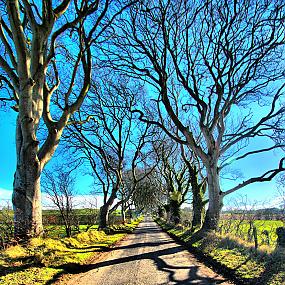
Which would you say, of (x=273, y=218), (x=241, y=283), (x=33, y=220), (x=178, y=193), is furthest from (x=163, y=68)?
(x=178, y=193)

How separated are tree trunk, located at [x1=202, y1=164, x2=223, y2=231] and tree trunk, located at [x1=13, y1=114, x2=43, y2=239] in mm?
8368

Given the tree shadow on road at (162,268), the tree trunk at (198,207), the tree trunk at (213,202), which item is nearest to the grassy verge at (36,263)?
the tree shadow on road at (162,268)

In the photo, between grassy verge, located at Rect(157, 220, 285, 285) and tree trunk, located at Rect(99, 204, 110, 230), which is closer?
grassy verge, located at Rect(157, 220, 285, 285)

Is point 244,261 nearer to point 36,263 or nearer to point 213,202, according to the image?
point 36,263

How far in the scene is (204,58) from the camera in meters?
14.3

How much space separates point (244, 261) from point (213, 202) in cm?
630

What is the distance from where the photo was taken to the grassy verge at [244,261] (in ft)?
20.3

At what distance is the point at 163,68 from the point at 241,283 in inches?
425

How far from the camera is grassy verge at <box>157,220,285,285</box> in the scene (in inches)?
243

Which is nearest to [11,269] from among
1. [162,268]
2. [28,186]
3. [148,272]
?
[28,186]

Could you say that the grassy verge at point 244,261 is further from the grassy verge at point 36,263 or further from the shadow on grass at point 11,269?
the shadow on grass at point 11,269

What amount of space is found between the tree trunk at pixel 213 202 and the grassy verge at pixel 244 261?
2.57m

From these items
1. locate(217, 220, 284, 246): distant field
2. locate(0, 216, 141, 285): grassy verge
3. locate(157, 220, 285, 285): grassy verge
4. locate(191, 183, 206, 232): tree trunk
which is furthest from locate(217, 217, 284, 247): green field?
locate(0, 216, 141, 285): grassy verge

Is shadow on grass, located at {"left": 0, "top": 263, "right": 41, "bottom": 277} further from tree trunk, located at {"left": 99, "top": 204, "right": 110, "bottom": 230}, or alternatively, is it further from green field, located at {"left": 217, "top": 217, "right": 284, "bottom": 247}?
tree trunk, located at {"left": 99, "top": 204, "right": 110, "bottom": 230}
